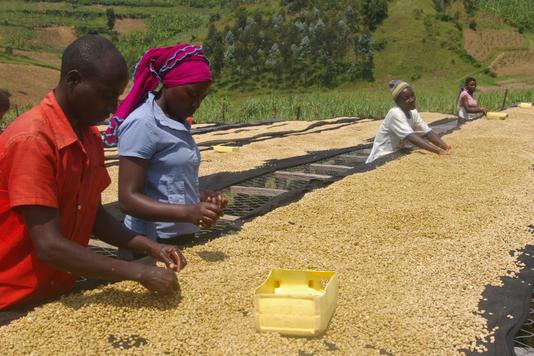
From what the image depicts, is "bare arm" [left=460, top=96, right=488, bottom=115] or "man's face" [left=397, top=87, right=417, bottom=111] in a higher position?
"man's face" [left=397, top=87, right=417, bottom=111]

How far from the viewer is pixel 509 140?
591 centimetres

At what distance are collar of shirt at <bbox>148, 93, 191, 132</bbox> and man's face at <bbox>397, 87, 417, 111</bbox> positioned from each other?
2983 millimetres

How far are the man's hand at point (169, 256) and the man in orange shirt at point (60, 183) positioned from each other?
0.14 metres

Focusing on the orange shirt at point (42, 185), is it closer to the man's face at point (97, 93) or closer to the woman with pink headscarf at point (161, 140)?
the man's face at point (97, 93)

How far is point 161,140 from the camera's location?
1.99m

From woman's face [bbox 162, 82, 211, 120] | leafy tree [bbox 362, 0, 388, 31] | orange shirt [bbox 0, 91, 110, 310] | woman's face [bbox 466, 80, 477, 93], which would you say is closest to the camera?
orange shirt [bbox 0, 91, 110, 310]

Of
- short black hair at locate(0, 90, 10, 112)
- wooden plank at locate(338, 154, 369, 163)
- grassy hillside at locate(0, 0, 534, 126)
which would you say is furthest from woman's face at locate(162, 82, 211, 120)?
grassy hillside at locate(0, 0, 534, 126)

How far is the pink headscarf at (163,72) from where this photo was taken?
1.99 m

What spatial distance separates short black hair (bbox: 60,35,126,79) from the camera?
1.44 metres

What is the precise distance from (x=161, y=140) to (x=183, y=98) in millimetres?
179

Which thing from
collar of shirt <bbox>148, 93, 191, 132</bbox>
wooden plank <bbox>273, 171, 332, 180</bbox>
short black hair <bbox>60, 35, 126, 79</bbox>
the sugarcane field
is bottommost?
wooden plank <bbox>273, 171, 332, 180</bbox>

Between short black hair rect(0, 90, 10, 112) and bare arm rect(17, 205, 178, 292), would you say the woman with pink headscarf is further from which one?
short black hair rect(0, 90, 10, 112)

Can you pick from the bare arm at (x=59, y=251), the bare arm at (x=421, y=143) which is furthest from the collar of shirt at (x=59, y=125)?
the bare arm at (x=421, y=143)

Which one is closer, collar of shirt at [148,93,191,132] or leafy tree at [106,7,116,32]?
collar of shirt at [148,93,191,132]
